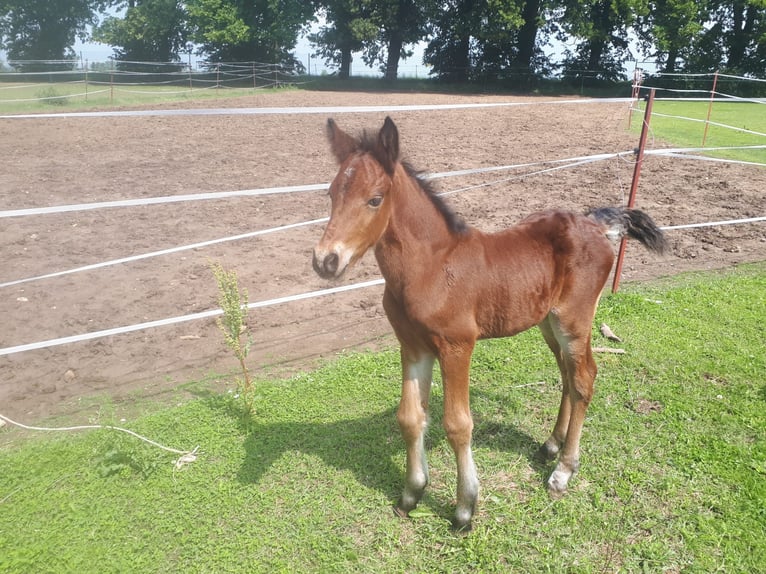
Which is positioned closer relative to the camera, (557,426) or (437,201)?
(437,201)

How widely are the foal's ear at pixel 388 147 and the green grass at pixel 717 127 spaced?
11.9 metres

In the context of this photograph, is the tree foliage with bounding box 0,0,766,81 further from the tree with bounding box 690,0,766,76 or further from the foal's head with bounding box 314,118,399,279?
the foal's head with bounding box 314,118,399,279

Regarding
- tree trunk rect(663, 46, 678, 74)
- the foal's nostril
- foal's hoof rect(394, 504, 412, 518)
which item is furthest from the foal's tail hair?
tree trunk rect(663, 46, 678, 74)

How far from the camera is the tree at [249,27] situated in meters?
31.9

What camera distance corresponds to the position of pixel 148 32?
34.7 meters

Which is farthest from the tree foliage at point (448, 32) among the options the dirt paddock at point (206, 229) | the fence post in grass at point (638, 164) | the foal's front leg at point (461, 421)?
the foal's front leg at point (461, 421)

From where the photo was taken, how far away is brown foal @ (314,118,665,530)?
233 centimetres

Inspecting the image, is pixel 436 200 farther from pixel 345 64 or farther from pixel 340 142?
pixel 345 64

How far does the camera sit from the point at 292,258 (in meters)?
6.39

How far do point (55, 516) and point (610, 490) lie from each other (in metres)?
3.09

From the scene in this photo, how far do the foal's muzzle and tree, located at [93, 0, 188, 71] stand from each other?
117 feet

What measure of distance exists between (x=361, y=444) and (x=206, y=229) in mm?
4696

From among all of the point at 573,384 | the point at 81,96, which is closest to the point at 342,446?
the point at 573,384

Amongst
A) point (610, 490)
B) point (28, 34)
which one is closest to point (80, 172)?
point (610, 490)
